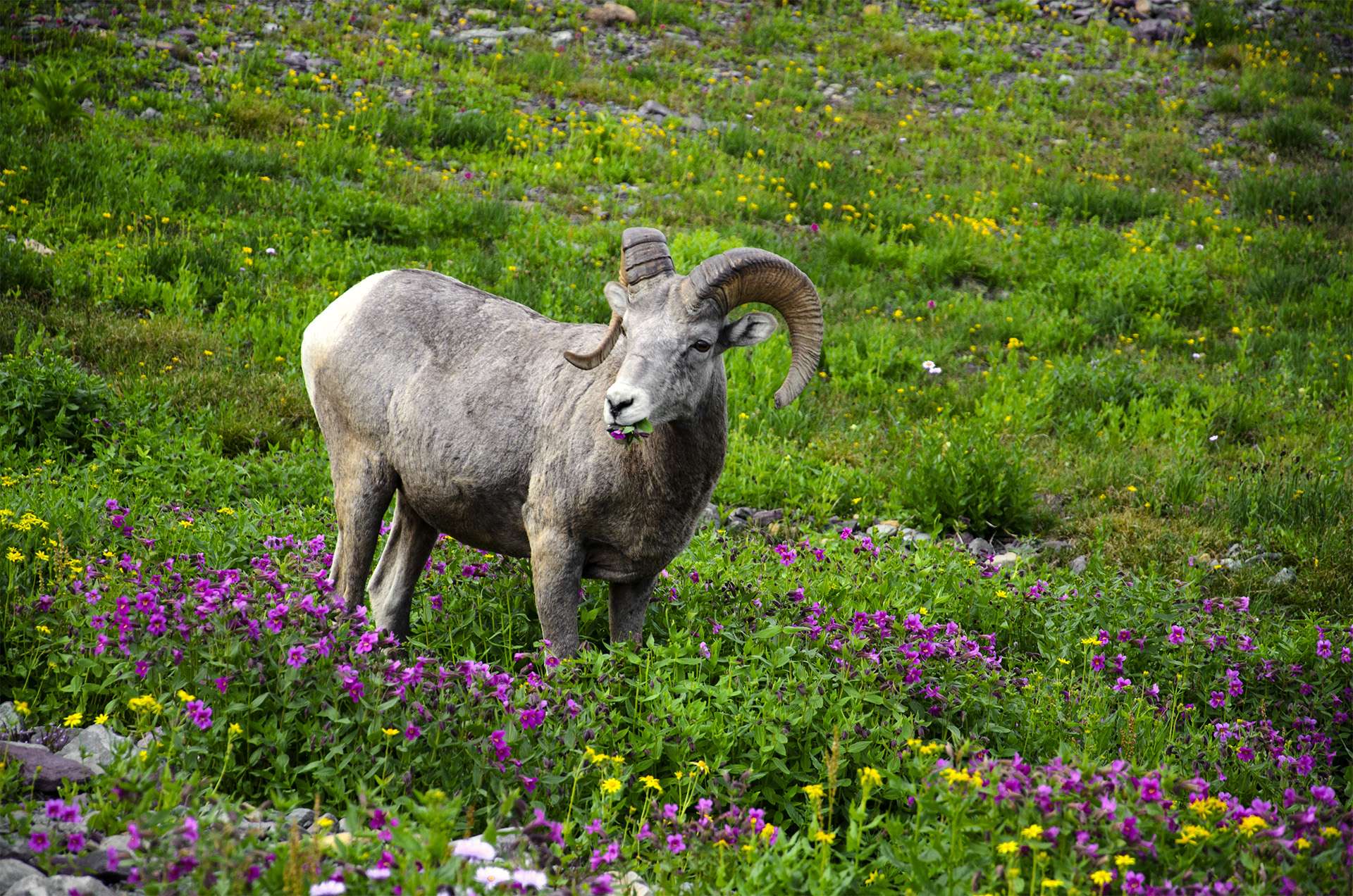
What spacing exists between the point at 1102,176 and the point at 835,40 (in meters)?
6.49

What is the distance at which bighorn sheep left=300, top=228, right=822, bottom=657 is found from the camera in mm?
5215

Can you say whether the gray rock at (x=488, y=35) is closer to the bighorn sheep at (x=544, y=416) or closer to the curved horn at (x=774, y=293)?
the bighorn sheep at (x=544, y=416)

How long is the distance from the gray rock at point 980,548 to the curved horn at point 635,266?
387 cm

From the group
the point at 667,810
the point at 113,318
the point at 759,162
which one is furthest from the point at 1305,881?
the point at 759,162

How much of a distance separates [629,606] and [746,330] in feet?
4.85

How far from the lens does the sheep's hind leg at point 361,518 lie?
5.85 meters

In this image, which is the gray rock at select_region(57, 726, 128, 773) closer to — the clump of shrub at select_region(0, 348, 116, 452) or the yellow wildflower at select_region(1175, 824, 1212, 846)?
the yellow wildflower at select_region(1175, 824, 1212, 846)

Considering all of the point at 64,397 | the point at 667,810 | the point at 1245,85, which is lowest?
the point at 64,397

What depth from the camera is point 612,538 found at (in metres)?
5.30

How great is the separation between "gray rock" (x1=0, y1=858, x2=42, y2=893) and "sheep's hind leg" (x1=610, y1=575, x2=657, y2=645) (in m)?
2.91

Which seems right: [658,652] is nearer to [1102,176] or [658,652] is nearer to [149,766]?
[149,766]

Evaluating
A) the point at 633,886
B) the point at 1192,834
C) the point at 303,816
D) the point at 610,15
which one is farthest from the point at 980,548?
the point at 610,15

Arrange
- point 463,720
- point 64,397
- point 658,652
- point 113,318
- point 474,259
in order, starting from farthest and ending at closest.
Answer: point 474,259, point 113,318, point 64,397, point 658,652, point 463,720

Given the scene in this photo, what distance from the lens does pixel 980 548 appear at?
8.34 meters
